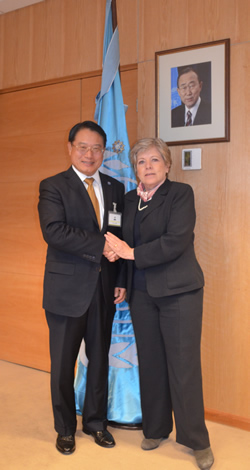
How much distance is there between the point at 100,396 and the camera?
2342 millimetres

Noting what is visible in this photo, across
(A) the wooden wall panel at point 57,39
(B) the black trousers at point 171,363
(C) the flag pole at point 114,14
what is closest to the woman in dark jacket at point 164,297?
(B) the black trousers at point 171,363

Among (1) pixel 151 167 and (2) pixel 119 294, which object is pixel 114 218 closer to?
(1) pixel 151 167

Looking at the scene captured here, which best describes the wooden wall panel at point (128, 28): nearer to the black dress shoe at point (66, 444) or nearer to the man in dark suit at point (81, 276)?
the man in dark suit at point (81, 276)

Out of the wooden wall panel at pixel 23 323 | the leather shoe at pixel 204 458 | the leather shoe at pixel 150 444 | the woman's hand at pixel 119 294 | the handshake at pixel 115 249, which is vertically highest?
the handshake at pixel 115 249

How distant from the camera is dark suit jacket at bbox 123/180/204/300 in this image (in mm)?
2053

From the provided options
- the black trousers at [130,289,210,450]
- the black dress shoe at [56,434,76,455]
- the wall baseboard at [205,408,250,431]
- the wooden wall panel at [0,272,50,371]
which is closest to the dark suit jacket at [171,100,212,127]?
the black trousers at [130,289,210,450]

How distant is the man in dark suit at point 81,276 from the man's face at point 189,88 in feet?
2.16

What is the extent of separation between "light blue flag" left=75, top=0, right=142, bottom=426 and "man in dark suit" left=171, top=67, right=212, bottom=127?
36 centimetres

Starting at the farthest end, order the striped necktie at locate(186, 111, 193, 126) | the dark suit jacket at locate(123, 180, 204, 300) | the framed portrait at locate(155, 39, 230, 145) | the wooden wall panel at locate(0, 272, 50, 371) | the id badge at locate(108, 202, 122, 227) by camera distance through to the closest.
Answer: the wooden wall panel at locate(0, 272, 50, 371) → the striped necktie at locate(186, 111, 193, 126) → the framed portrait at locate(155, 39, 230, 145) → the id badge at locate(108, 202, 122, 227) → the dark suit jacket at locate(123, 180, 204, 300)

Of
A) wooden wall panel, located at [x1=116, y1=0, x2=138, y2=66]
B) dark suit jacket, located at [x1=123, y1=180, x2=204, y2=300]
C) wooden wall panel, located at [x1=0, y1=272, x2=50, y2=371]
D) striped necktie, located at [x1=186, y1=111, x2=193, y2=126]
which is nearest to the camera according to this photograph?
dark suit jacket, located at [x1=123, y1=180, x2=204, y2=300]

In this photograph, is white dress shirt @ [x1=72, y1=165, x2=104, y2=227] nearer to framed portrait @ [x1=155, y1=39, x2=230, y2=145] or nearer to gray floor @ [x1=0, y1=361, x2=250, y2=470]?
framed portrait @ [x1=155, y1=39, x2=230, y2=145]

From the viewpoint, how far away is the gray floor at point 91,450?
213cm

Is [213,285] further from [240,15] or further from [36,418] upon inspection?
[240,15]

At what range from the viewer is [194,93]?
258 centimetres
